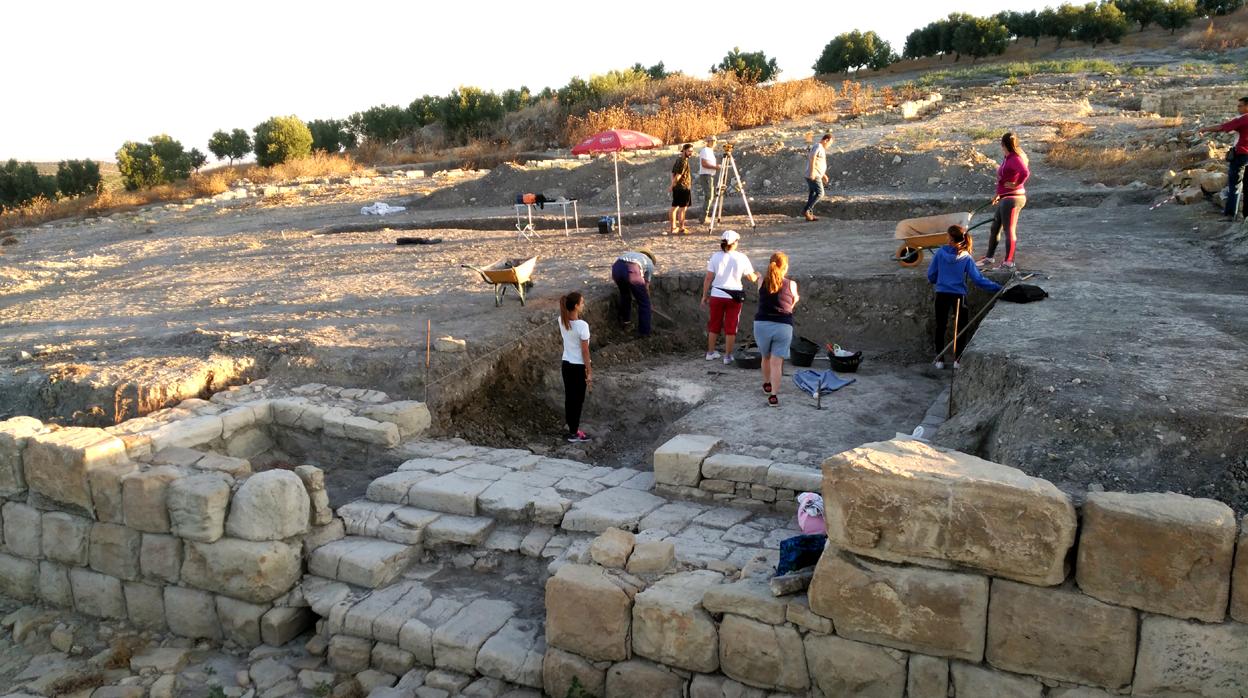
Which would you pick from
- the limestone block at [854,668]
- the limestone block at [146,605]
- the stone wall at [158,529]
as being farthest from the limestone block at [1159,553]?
the limestone block at [146,605]

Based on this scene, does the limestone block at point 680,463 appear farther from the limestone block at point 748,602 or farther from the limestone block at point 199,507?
the limestone block at point 199,507

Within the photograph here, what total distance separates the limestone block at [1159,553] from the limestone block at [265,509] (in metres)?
5.47

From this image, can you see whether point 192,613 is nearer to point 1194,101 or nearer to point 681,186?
point 681,186

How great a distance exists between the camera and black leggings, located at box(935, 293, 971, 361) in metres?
9.20

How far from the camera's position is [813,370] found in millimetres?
9953

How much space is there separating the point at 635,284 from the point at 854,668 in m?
7.24

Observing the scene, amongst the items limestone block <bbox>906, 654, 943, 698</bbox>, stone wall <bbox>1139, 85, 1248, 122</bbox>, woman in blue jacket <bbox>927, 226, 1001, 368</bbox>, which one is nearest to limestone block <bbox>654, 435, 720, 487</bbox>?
limestone block <bbox>906, 654, 943, 698</bbox>

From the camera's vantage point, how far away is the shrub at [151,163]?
34438 mm

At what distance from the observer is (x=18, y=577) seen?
289 inches

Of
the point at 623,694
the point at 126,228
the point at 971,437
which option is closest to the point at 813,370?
the point at 971,437

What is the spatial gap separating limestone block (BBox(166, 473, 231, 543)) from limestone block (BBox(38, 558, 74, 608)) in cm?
147

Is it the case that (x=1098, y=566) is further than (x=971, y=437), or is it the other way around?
(x=971, y=437)

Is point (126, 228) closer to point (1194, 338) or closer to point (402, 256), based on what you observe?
point (402, 256)

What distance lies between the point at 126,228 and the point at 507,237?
13268 mm
